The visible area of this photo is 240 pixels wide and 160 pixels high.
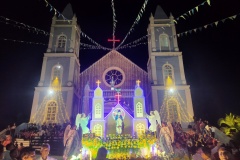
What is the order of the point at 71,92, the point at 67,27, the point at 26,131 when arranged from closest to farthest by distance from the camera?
the point at 26,131, the point at 71,92, the point at 67,27

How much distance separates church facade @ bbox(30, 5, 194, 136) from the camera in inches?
883

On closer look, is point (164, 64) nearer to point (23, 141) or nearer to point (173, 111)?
point (173, 111)

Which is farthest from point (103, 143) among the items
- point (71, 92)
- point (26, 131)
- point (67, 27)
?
point (67, 27)

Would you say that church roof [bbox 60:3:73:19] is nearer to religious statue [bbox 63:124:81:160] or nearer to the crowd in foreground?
the crowd in foreground

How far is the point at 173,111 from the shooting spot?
75.0 feet

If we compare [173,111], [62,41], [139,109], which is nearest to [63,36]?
[62,41]

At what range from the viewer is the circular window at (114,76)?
27.4 m

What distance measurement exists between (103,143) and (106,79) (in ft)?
43.7

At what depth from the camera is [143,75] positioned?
91.8ft

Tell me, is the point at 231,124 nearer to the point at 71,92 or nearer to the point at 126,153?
the point at 126,153

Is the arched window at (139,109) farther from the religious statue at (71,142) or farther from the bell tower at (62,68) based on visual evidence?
the religious statue at (71,142)

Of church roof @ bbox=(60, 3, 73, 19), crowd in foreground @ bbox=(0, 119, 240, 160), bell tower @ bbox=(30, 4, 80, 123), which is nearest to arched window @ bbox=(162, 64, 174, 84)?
crowd in foreground @ bbox=(0, 119, 240, 160)

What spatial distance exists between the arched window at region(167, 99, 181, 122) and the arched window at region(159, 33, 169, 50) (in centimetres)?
689

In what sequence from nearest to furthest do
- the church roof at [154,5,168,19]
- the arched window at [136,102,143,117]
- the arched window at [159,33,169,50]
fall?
the arched window at [136,102,143,117] → the arched window at [159,33,169,50] → the church roof at [154,5,168,19]
